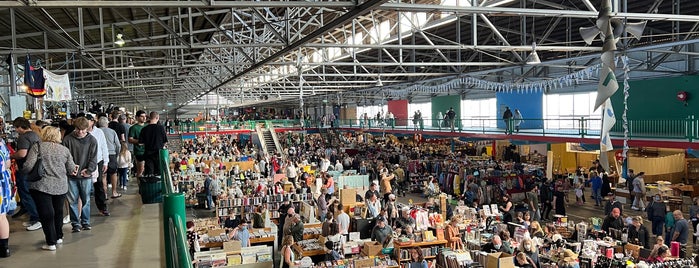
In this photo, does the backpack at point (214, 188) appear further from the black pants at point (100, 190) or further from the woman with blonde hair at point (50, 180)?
the woman with blonde hair at point (50, 180)

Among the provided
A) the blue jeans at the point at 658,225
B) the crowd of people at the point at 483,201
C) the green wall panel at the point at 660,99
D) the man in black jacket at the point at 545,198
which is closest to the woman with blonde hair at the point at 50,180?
the crowd of people at the point at 483,201

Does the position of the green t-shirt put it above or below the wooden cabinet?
above

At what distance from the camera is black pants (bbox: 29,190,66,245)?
170 inches

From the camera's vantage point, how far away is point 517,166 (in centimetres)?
1811

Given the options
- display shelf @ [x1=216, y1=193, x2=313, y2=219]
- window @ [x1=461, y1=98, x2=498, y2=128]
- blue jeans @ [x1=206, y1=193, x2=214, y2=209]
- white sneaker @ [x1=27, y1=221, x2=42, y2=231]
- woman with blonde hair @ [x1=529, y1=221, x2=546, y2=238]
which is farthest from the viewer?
window @ [x1=461, y1=98, x2=498, y2=128]

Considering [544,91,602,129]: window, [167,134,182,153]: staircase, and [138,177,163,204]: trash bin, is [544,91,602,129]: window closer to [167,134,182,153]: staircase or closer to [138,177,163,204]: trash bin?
[167,134,182,153]: staircase

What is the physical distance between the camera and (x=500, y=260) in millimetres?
7973

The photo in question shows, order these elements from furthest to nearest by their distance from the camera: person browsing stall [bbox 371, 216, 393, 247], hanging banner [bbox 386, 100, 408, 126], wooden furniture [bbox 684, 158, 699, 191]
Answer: hanging banner [bbox 386, 100, 408, 126] < wooden furniture [bbox 684, 158, 699, 191] < person browsing stall [bbox 371, 216, 393, 247]

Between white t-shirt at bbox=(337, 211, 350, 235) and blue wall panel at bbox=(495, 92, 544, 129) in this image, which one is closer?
white t-shirt at bbox=(337, 211, 350, 235)

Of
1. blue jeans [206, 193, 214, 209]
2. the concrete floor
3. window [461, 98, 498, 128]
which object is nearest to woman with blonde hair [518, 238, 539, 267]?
the concrete floor

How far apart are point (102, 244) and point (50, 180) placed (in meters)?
0.70

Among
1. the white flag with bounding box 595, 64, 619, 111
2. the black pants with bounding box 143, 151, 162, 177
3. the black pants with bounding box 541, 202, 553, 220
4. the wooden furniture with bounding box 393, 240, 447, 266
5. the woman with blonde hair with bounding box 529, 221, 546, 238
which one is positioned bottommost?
the black pants with bounding box 541, 202, 553, 220

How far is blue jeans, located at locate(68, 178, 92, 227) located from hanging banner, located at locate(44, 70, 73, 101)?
7730 millimetres

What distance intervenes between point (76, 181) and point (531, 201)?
11.6 metres
